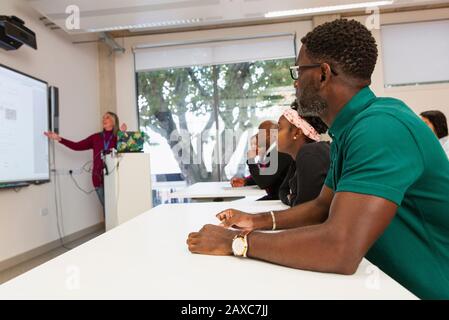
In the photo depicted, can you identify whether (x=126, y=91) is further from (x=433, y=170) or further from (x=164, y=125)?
(x=433, y=170)

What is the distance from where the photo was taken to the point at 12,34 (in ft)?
10.1

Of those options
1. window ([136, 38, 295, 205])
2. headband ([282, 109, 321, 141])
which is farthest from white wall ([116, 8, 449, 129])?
headband ([282, 109, 321, 141])

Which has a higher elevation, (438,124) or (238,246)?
(438,124)

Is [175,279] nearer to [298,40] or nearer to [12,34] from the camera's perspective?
[12,34]

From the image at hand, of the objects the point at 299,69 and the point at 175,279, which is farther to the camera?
the point at 299,69

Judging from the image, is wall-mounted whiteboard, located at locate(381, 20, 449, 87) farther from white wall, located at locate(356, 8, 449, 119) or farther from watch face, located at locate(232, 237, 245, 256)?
watch face, located at locate(232, 237, 245, 256)

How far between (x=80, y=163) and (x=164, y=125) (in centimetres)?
141

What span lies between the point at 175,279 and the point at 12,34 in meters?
3.35

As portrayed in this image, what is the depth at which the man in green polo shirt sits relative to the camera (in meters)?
0.67

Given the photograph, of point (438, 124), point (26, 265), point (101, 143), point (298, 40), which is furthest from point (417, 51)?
point (26, 265)

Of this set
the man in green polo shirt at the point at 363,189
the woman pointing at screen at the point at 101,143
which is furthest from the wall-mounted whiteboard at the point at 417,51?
the man in green polo shirt at the point at 363,189

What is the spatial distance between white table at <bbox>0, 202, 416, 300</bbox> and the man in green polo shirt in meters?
0.05
